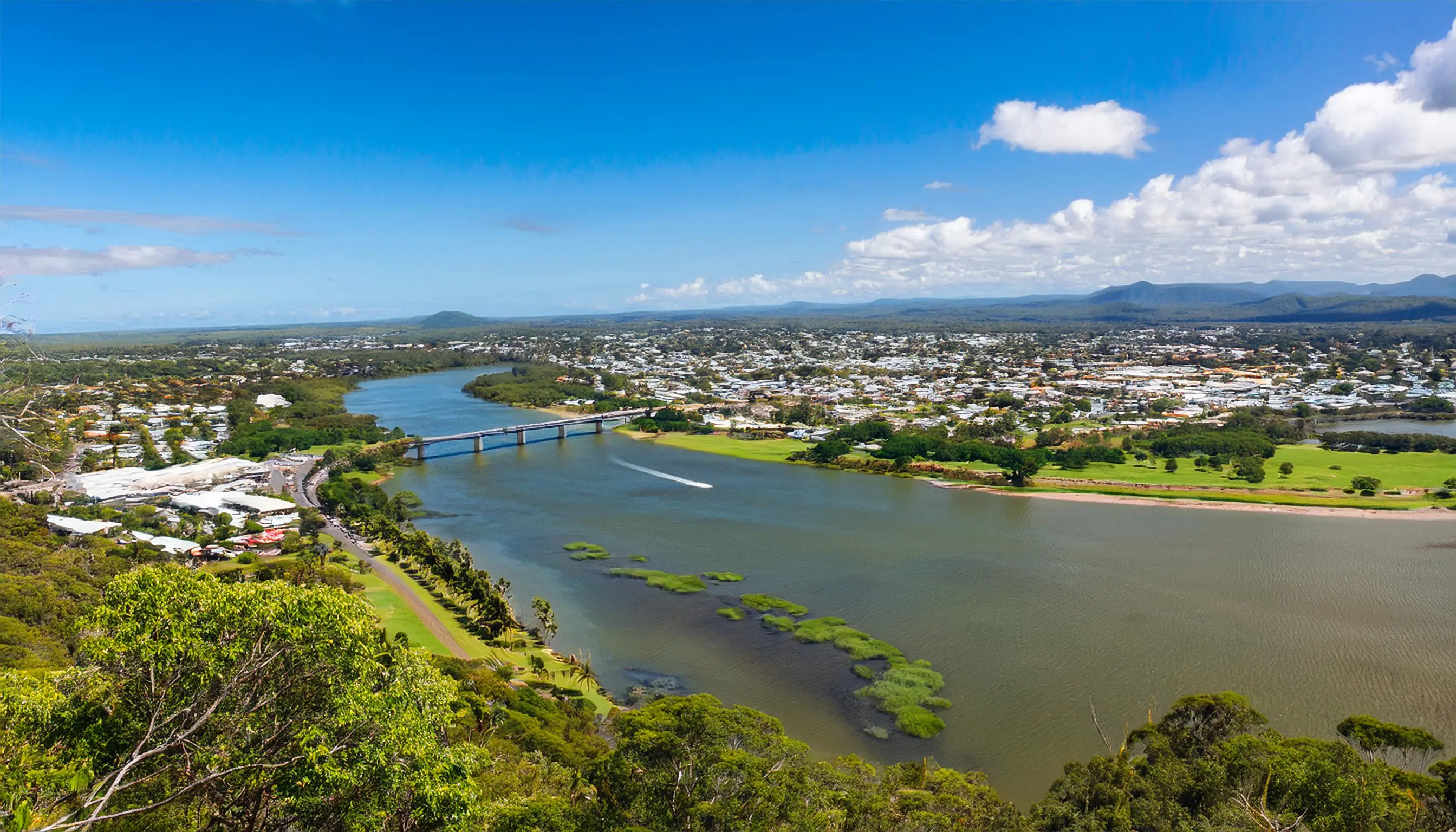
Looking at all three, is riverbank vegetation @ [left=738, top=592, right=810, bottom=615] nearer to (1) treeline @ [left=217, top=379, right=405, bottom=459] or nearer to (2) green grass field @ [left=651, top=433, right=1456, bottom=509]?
(2) green grass field @ [left=651, top=433, right=1456, bottom=509]

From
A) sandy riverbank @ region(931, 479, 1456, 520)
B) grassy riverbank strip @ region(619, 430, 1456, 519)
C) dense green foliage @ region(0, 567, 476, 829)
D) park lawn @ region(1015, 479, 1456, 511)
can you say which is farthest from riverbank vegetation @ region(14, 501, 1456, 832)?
grassy riverbank strip @ region(619, 430, 1456, 519)

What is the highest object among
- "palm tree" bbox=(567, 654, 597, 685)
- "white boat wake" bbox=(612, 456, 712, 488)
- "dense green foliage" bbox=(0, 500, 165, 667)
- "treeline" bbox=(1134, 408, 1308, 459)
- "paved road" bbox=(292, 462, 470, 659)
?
"dense green foliage" bbox=(0, 500, 165, 667)

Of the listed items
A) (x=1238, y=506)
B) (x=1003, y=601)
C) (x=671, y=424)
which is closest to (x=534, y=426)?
(x=671, y=424)

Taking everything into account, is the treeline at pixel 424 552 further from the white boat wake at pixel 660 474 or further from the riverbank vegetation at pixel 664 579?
the white boat wake at pixel 660 474

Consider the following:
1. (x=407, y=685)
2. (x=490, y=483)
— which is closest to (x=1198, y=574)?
Result: (x=407, y=685)

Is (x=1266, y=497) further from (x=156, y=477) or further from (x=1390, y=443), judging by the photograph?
(x=156, y=477)
